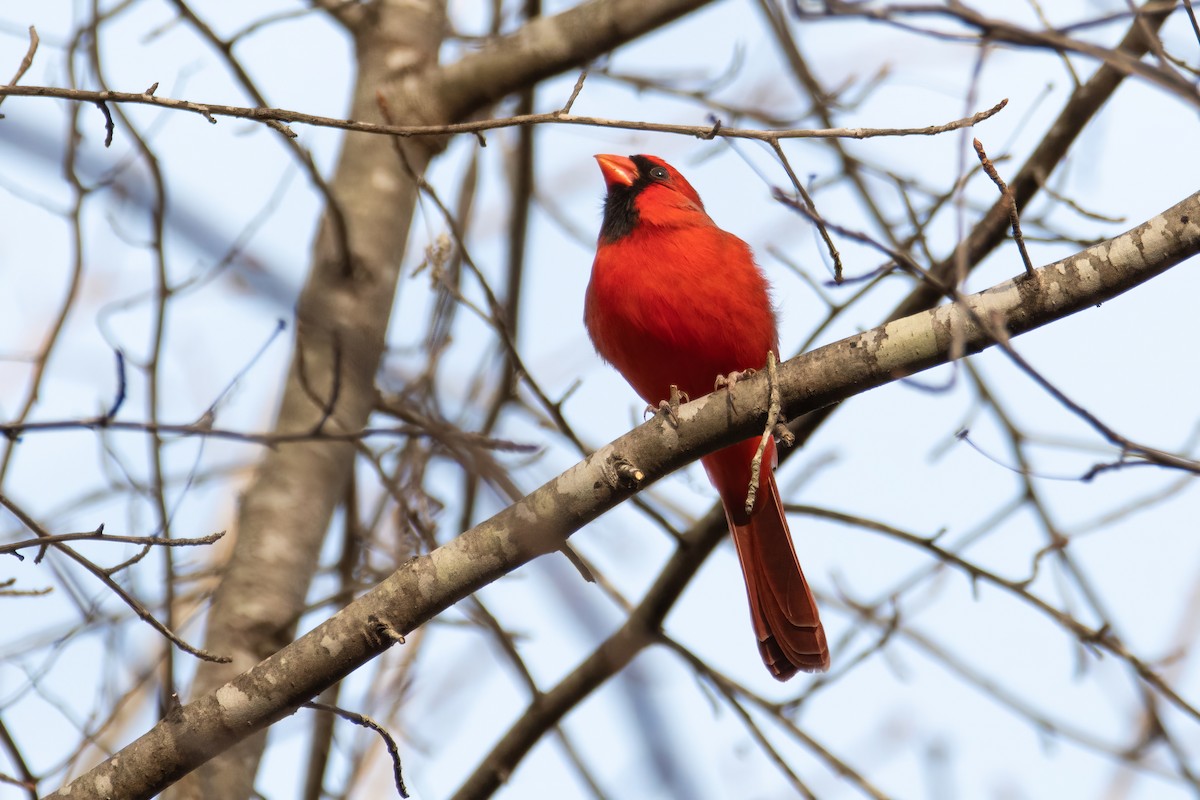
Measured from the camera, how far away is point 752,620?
4.31 m

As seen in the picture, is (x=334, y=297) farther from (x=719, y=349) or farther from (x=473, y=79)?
(x=719, y=349)

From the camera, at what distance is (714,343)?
162 inches

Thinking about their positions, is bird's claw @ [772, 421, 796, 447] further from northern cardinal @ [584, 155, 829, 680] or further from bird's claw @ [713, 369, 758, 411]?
northern cardinal @ [584, 155, 829, 680]

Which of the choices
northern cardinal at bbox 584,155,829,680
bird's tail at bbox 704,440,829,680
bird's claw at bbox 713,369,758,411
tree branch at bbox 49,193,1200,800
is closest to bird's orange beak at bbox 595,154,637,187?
northern cardinal at bbox 584,155,829,680

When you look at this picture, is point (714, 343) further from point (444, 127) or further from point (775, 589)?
point (444, 127)

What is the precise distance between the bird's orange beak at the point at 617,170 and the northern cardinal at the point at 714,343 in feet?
1.77

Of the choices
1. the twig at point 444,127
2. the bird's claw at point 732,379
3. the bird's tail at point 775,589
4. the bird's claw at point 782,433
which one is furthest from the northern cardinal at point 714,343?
the twig at point 444,127

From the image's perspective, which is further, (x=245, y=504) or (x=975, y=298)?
(x=245, y=504)

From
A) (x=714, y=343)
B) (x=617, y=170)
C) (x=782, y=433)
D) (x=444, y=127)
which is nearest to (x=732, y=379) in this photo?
(x=782, y=433)

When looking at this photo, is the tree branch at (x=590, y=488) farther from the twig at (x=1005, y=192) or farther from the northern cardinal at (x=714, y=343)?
the northern cardinal at (x=714, y=343)

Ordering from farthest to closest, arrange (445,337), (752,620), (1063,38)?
1. (752,620)
2. (445,337)
3. (1063,38)

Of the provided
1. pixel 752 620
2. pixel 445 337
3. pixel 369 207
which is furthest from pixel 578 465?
pixel 369 207

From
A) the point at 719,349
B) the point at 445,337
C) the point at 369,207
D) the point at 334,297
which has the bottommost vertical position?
the point at 719,349

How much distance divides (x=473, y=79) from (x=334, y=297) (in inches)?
40.6
